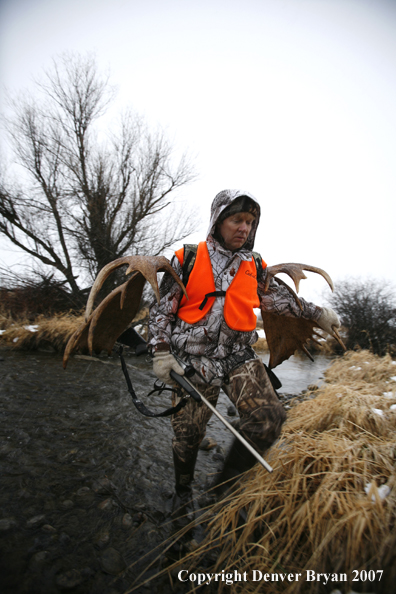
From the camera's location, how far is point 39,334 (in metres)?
7.08

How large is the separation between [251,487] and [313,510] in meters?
0.49

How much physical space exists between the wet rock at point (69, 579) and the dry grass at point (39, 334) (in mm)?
6236

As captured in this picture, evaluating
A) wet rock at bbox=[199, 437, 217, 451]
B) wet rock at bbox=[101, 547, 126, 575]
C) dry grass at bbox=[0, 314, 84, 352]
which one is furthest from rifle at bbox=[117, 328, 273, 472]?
dry grass at bbox=[0, 314, 84, 352]

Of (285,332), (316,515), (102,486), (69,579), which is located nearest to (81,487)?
(102,486)

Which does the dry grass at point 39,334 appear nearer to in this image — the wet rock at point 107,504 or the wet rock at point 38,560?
the wet rock at point 107,504

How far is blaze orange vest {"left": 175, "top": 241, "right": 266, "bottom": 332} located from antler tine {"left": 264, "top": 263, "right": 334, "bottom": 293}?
0.41 meters

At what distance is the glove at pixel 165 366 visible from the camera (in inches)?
77.7

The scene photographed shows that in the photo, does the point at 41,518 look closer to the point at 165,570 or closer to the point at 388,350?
the point at 165,570

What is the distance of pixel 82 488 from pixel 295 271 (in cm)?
255

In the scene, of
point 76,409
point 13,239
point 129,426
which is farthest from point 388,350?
point 13,239

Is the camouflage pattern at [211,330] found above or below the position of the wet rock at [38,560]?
above

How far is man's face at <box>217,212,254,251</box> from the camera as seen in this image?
7.25ft

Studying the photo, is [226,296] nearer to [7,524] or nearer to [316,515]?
[316,515]

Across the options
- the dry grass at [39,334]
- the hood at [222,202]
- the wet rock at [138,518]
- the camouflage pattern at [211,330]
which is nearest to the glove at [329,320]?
the camouflage pattern at [211,330]
